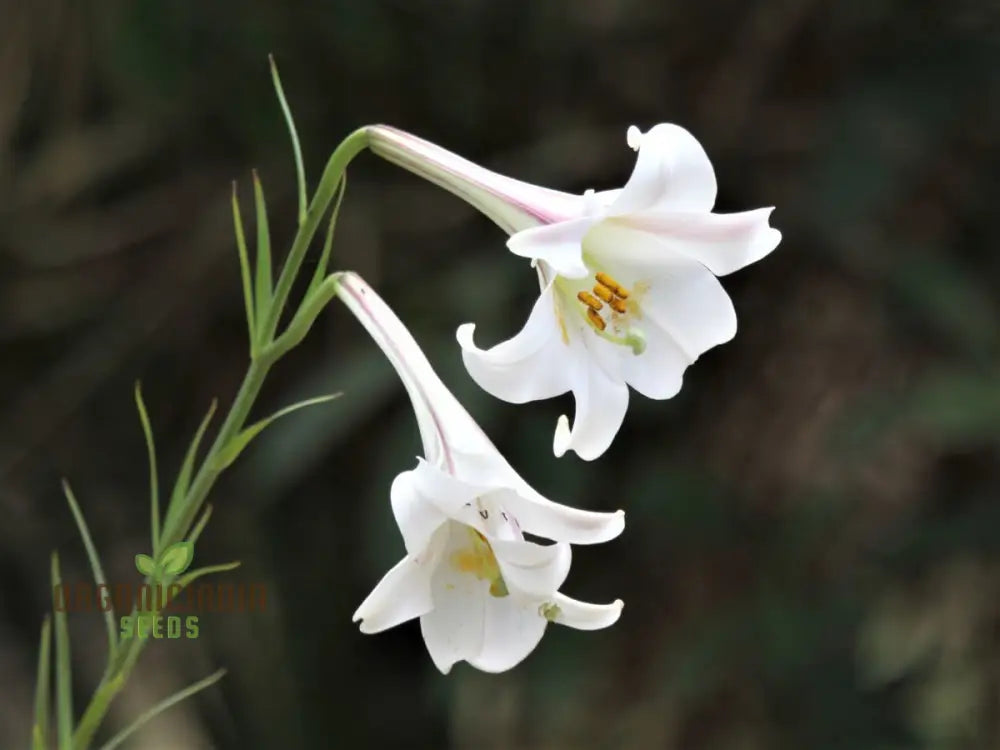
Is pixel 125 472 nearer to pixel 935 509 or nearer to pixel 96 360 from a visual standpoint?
pixel 96 360

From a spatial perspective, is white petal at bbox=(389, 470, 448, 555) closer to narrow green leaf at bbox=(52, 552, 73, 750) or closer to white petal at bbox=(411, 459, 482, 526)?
white petal at bbox=(411, 459, 482, 526)

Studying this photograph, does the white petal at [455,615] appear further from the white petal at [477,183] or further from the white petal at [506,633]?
the white petal at [477,183]

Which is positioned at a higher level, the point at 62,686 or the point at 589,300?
the point at 589,300

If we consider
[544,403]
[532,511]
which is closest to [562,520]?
[532,511]

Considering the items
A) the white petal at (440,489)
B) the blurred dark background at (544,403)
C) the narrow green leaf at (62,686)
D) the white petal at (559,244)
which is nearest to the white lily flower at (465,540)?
the white petal at (440,489)

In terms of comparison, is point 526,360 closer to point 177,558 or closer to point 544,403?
point 177,558
